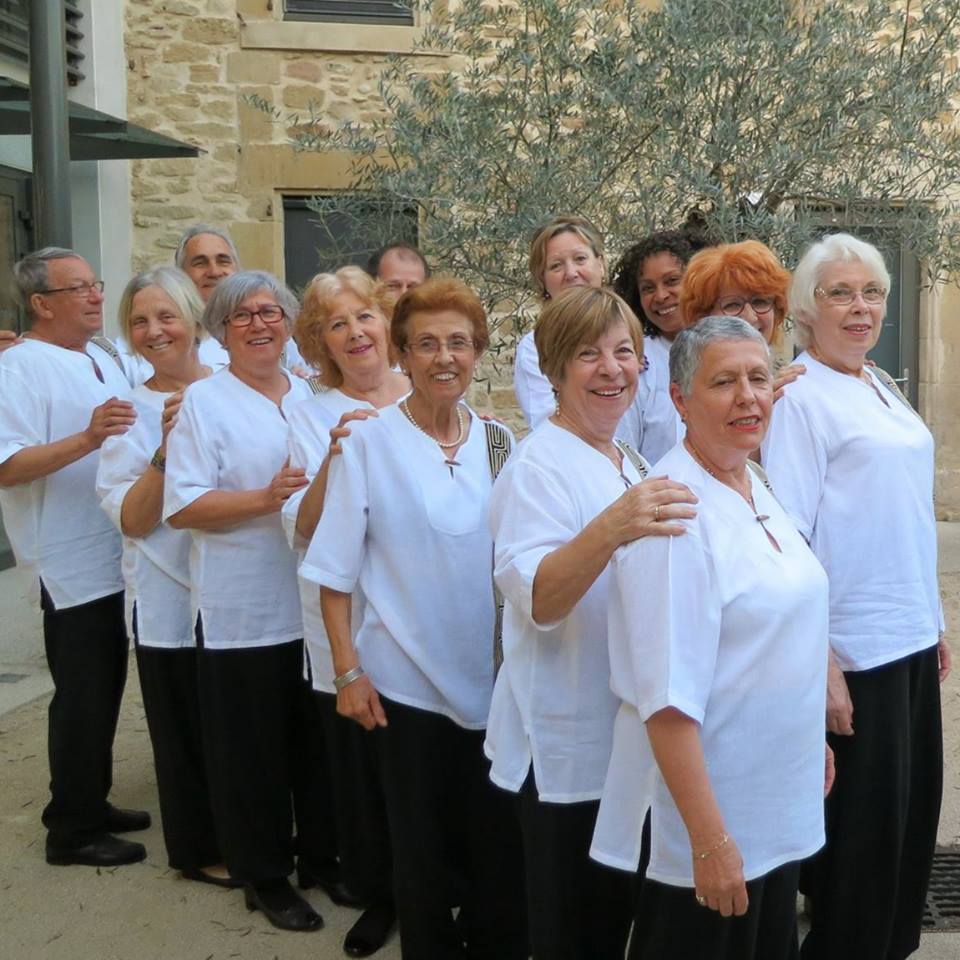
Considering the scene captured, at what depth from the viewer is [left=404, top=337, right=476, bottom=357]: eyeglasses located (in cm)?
301

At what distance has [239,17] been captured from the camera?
9.37 m

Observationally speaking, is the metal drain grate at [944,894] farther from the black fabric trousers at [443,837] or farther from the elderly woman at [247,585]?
the elderly woman at [247,585]

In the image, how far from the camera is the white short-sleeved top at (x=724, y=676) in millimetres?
2098

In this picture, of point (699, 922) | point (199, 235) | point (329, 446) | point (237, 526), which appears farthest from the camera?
point (199, 235)

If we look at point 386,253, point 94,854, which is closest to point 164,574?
point 94,854

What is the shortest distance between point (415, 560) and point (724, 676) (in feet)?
3.39

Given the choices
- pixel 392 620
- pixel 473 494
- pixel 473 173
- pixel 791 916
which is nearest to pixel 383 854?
pixel 392 620

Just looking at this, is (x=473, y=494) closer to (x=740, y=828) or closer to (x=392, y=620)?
(x=392, y=620)

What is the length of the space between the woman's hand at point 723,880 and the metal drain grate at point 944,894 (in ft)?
5.32

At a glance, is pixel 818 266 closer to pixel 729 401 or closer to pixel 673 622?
pixel 729 401

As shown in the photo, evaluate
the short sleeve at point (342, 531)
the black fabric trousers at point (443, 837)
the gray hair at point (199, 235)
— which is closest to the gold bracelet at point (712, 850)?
the black fabric trousers at point (443, 837)

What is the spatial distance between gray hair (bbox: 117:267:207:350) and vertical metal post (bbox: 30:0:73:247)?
6.42 ft

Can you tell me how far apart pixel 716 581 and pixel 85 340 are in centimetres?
280

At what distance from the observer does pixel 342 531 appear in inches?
119
